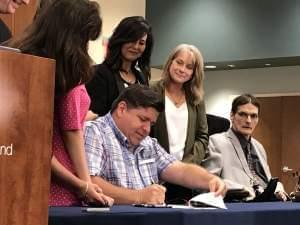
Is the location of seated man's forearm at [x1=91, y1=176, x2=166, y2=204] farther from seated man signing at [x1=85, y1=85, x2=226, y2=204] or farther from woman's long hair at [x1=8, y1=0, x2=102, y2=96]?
woman's long hair at [x1=8, y1=0, x2=102, y2=96]

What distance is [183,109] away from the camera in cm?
264

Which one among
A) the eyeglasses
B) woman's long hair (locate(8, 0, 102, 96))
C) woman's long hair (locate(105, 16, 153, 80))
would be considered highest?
woman's long hair (locate(105, 16, 153, 80))

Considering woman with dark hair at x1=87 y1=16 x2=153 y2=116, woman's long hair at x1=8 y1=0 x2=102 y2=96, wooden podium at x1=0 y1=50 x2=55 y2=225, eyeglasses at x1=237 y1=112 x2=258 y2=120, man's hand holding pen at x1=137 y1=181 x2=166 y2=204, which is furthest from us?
eyeglasses at x1=237 y1=112 x2=258 y2=120

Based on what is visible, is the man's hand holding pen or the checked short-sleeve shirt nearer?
the man's hand holding pen

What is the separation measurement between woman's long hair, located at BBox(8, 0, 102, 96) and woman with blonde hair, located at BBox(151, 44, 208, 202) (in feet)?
3.69

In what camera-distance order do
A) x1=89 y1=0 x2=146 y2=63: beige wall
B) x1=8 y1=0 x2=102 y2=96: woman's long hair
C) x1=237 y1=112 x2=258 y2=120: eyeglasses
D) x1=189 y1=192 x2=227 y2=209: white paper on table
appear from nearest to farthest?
x1=8 y1=0 x2=102 y2=96: woman's long hair → x1=189 y1=192 x2=227 y2=209: white paper on table → x1=237 y1=112 x2=258 y2=120: eyeglasses → x1=89 y1=0 x2=146 y2=63: beige wall

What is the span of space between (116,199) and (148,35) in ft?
3.24

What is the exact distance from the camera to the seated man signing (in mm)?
1834

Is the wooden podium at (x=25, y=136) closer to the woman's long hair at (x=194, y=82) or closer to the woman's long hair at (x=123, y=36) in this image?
the woman's long hair at (x=123, y=36)

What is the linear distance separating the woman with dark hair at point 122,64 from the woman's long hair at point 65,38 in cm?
93

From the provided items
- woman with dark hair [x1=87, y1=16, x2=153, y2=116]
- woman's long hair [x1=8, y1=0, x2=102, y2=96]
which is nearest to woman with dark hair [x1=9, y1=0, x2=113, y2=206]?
woman's long hair [x1=8, y1=0, x2=102, y2=96]

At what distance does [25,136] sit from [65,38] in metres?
0.54

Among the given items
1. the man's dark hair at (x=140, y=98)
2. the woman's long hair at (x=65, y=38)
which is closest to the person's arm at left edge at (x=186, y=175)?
the man's dark hair at (x=140, y=98)

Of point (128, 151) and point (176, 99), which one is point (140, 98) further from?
point (176, 99)
